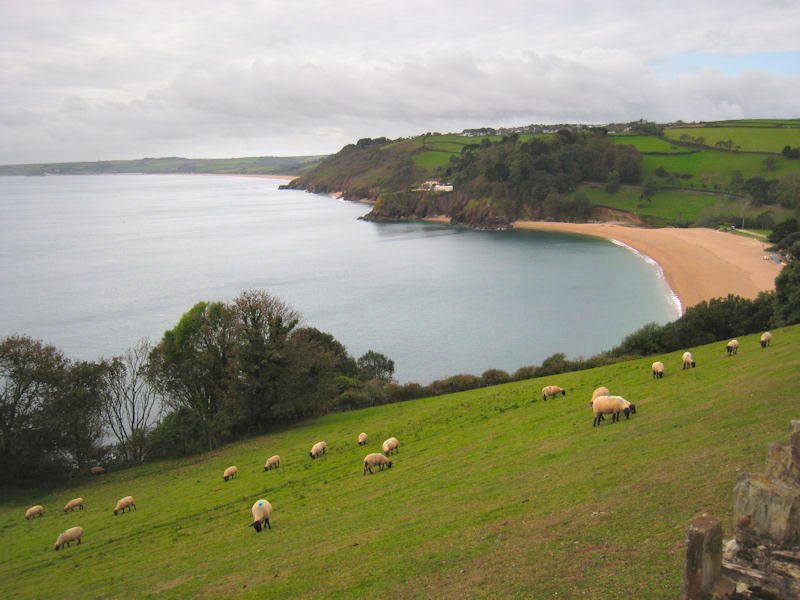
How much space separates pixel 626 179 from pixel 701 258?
74.1m

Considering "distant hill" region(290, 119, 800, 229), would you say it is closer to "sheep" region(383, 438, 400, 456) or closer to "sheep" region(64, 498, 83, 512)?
"sheep" region(383, 438, 400, 456)

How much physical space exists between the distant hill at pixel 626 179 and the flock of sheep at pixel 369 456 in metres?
123

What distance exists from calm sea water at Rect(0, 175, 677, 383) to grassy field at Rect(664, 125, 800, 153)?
68.5 m

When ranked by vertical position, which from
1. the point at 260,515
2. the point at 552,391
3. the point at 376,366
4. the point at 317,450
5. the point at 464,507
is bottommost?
the point at 376,366

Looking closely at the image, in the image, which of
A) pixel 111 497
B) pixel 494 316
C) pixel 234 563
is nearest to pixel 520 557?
pixel 234 563

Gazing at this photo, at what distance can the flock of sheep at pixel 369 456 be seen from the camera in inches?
819

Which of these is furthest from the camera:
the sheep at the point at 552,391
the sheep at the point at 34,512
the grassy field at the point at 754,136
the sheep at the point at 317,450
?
the grassy field at the point at 754,136

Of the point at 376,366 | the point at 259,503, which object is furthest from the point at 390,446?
the point at 376,366

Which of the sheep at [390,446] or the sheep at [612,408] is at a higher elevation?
the sheep at [612,408]

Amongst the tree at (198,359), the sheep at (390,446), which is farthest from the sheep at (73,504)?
the sheep at (390,446)

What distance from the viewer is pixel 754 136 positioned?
172750mm

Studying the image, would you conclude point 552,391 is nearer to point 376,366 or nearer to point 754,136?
point 376,366

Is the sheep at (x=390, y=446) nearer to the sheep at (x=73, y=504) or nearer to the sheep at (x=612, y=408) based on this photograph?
the sheep at (x=612, y=408)

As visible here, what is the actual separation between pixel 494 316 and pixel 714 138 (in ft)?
467
